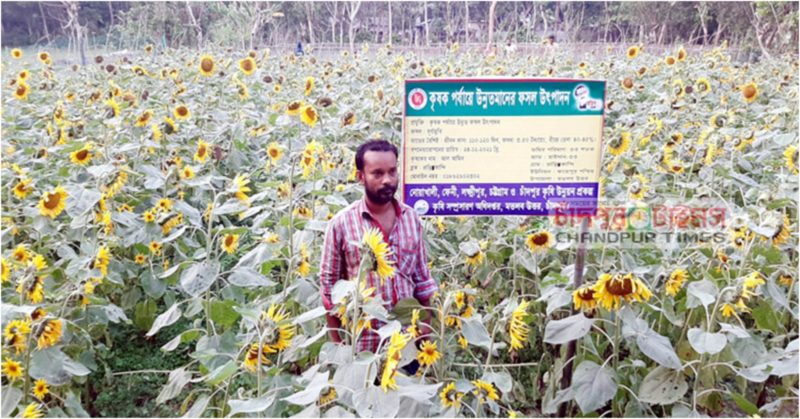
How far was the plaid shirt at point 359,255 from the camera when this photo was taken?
185cm

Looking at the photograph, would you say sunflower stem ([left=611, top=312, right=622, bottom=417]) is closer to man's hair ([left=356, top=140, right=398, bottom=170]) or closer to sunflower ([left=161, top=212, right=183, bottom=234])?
man's hair ([left=356, top=140, right=398, bottom=170])

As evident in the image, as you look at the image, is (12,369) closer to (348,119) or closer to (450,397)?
(450,397)

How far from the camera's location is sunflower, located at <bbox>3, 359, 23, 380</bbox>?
67.5 inches

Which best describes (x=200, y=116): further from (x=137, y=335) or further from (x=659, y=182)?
(x=659, y=182)

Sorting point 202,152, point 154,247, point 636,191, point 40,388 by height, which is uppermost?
point 202,152

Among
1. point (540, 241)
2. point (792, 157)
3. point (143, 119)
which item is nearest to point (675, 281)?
point (540, 241)

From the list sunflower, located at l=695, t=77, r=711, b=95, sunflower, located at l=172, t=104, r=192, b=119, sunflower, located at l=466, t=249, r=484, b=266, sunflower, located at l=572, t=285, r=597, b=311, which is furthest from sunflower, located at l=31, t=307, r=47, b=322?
sunflower, located at l=695, t=77, r=711, b=95

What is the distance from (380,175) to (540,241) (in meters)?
0.62

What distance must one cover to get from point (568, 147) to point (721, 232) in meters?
0.67

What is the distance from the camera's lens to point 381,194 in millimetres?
1823

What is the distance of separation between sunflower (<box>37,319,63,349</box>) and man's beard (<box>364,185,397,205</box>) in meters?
0.85

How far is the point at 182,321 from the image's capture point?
2939 millimetres

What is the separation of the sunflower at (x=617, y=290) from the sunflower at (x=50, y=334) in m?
1.35

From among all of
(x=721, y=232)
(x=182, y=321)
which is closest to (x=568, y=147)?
(x=721, y=232)
